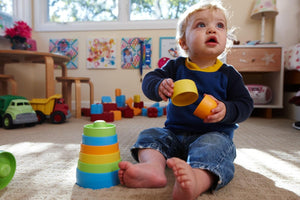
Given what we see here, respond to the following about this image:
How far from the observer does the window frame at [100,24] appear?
2.29 m

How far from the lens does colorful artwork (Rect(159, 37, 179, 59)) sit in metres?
2.27

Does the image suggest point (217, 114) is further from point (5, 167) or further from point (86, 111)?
point (86, 111)

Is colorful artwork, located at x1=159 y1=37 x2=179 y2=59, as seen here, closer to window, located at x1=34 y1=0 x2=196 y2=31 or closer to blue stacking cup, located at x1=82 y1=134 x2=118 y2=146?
window, located at x1=34 y1=0 x2=196 y2=31

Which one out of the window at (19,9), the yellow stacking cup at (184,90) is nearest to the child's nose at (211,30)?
the yellow stacking cup at (184,90)

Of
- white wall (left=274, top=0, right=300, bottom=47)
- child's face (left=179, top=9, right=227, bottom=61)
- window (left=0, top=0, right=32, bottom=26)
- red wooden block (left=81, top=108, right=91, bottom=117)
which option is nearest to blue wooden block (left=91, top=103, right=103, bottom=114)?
red wooden block (left=81, top=108, right=91, bottom=117)

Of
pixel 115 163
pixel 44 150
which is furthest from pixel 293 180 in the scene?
pixel 44 150

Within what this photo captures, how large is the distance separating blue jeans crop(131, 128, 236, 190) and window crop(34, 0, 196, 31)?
1.83 m

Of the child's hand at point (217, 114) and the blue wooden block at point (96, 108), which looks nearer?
the child's hand at point (217, 114)

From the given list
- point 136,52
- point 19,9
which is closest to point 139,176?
point 136,52

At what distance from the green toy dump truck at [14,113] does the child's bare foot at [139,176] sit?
105 cm

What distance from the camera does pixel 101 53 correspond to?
2328 mm

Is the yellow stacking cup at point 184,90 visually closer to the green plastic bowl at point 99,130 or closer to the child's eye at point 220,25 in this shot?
the green plastic bowl at point 99,130

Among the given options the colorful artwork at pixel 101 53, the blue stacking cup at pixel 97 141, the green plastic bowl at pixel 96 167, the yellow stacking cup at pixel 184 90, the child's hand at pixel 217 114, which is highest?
the colorful artwork at pixel 101 53

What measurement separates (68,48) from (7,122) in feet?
4.20
